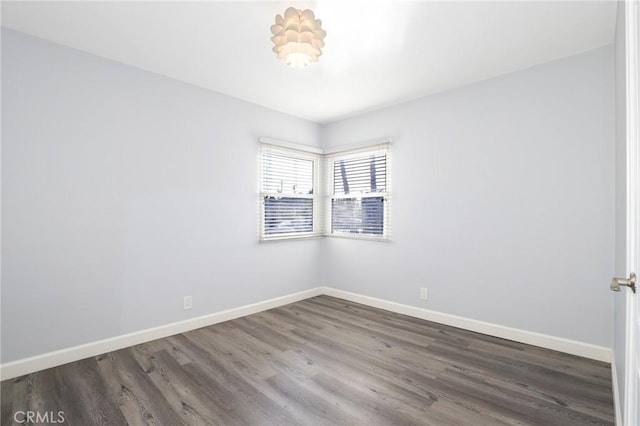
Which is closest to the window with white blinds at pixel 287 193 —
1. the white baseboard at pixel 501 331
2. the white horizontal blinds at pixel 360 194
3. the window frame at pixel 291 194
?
the window frame at pixel 291 194

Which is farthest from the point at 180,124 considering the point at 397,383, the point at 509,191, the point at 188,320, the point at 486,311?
the point at 486,311

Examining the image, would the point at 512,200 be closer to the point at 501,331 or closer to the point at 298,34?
the point at 501,331

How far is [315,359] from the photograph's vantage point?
2529 millimetres

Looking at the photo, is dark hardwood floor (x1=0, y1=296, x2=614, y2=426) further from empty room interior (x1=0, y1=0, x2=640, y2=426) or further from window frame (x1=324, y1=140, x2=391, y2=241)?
window frame (x1=324, y1=140, x2=391, y2=241)

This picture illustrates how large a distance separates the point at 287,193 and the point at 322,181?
0.70 meters

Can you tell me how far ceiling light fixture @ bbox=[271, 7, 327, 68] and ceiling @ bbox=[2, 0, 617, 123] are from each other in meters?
0.14

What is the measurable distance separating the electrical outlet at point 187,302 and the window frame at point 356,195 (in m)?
2.09

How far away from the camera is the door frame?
3.30 feet

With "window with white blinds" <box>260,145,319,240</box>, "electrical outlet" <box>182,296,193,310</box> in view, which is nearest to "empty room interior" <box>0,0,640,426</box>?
"electrical outlet" <box>182,296,193,310</box>

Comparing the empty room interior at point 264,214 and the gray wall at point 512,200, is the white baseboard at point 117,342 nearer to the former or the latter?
the empty room interior at point 264,214

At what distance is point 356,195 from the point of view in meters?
4.19

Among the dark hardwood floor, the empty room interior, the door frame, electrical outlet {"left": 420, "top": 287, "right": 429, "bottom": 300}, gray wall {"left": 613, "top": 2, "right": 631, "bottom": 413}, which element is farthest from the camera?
electrical outlet {"left": 420, "top": 287, "right": 429, "bottom": 300}

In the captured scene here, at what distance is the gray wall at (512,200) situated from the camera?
2471 mm

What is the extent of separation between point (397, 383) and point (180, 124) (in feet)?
10.0
